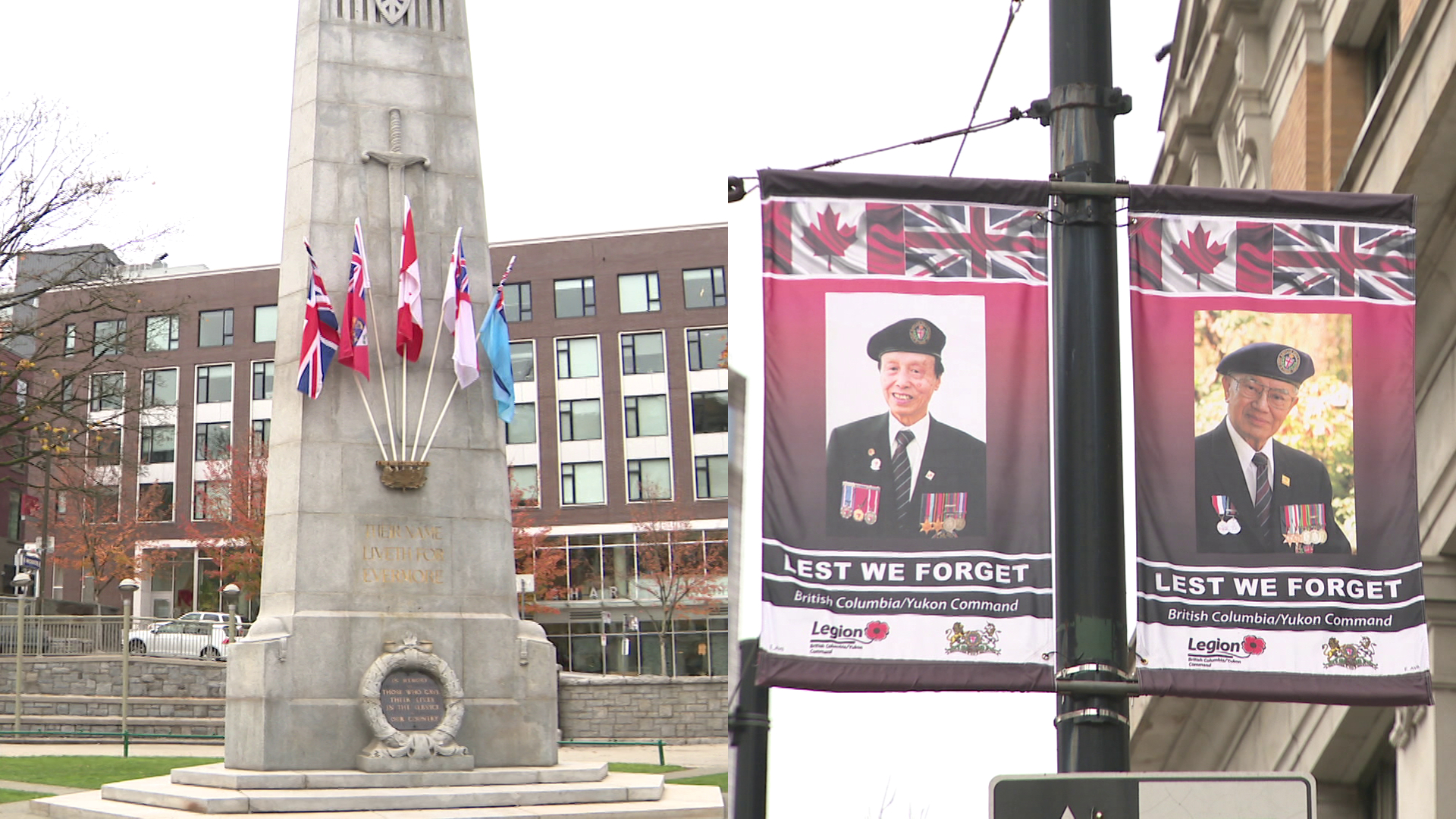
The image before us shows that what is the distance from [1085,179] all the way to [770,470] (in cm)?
146

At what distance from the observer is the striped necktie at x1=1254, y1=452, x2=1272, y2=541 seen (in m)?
6.24

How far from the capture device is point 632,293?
79562 millimetres

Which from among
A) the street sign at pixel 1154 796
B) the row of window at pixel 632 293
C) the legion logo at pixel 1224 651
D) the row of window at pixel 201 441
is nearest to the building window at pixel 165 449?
the row of window at pixel 201 441

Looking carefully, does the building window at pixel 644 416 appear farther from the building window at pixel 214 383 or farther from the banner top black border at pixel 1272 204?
the banner top black border at pixel 1272 204

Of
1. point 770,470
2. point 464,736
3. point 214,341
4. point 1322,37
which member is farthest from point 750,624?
point 214,341

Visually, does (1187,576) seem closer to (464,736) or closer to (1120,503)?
(1120,503)

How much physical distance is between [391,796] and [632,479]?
60669 mm

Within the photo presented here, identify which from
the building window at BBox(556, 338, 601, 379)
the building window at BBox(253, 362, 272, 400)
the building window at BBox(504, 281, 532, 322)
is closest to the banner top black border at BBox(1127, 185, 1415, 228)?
the building window at BBox(556, 338, 601, 379)

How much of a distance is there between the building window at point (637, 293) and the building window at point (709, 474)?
24.1 ft

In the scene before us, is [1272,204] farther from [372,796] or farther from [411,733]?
[411,733]

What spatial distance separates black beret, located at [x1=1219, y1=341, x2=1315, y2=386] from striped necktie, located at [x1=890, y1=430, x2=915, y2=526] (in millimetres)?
1333

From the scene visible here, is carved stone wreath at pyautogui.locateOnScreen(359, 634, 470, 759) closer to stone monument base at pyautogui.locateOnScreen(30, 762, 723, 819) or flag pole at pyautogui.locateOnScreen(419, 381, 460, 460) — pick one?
stone monument base at pyautogui.locateOnScreen(30, 762, 723, 819)

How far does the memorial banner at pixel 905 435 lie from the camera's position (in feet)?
19.5

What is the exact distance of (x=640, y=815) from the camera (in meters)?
18.7
